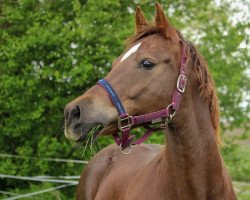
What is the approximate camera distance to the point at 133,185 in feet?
12.1

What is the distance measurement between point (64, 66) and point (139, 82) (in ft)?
16.1

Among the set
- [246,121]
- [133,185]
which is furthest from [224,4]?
[133,185]

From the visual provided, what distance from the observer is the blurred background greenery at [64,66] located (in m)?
7.82

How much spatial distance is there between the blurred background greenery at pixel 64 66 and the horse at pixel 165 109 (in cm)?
448

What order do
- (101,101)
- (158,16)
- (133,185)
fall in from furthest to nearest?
(133,185) → (158,16) → (101,101)

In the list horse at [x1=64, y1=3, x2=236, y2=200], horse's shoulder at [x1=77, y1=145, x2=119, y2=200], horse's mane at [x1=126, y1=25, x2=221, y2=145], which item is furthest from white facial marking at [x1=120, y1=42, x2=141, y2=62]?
horse's shoulder at [x1=77, y1=145, x2=119, y2=200]

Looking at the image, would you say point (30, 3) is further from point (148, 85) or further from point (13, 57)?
point (148, 85)

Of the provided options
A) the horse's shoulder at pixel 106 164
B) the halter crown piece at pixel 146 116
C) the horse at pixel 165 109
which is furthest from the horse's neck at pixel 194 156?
the horse's shoulder at pixel 106 164

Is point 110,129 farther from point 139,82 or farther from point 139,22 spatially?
point 139,22

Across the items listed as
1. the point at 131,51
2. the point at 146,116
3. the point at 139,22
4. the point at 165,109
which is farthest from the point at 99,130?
the point at 139,22

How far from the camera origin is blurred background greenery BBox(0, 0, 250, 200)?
782cm

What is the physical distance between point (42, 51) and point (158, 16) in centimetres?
514

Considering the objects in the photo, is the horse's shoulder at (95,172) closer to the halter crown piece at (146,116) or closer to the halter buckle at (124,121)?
the halter crown piece at (146,116)

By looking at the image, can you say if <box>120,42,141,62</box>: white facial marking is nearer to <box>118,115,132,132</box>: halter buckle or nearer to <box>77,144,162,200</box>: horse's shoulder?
<box>118,115,132,132</box>: halter buckle
